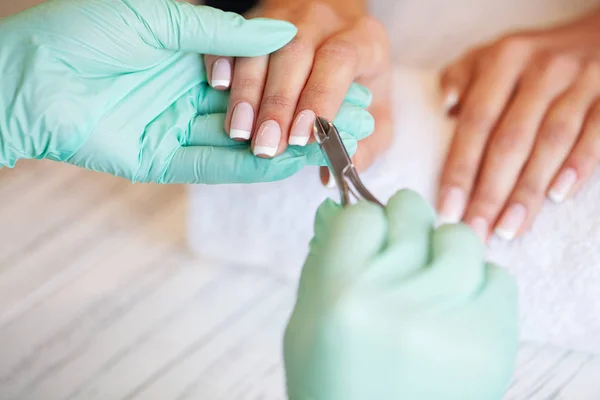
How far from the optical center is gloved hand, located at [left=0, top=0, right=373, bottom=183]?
64 cm

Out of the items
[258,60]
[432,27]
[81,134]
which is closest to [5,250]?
[81,134]

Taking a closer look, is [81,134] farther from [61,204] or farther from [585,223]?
[585,223]

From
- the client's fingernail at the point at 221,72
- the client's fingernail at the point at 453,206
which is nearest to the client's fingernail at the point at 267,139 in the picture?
the client's fingernail at the point at 221,72

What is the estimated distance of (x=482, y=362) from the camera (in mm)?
458

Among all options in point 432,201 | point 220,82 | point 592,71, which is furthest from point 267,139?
point 592,71

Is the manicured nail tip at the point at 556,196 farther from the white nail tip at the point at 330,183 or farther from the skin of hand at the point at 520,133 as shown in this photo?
the white nail tip at the point at 330,183

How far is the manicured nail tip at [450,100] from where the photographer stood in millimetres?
893

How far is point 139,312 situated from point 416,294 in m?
0.50

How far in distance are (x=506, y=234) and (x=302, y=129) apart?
331 millimetres

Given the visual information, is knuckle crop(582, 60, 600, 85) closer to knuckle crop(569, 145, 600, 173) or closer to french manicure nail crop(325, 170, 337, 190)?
knuckle crop(569, 145, 600, 173)

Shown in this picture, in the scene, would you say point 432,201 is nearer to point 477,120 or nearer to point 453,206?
point 453,206

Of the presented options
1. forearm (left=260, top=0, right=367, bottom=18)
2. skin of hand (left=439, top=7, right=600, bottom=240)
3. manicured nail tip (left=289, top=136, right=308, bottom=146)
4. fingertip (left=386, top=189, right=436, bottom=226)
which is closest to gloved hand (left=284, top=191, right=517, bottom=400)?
fingertip (left=386, top=189, right=436, bottom=226)

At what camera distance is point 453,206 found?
80cm

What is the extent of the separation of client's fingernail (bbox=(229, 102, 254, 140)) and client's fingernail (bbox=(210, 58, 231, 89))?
5 centimetres
